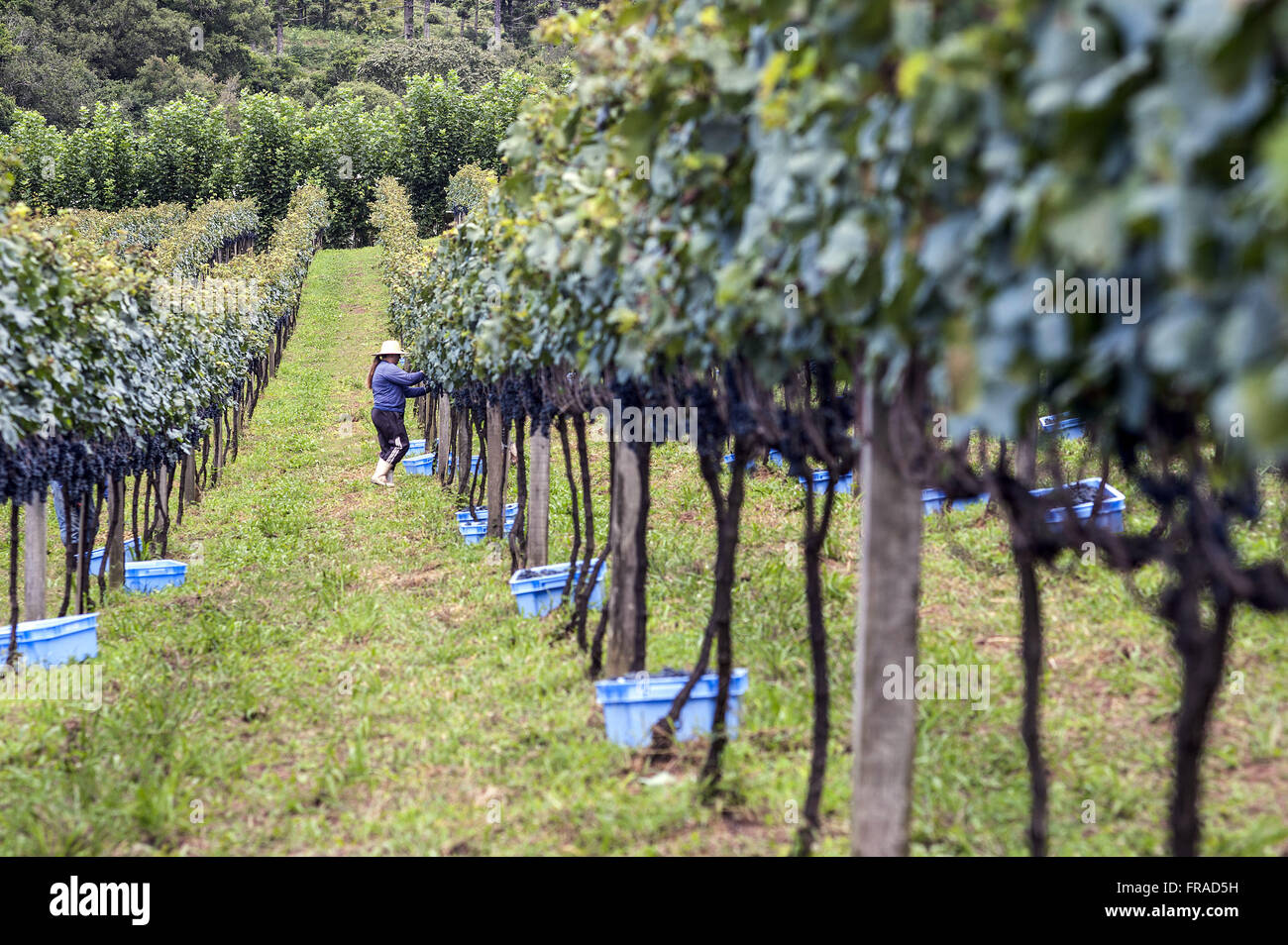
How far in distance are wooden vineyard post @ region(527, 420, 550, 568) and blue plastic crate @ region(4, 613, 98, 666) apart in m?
3.27

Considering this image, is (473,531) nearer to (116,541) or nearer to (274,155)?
(116,541)

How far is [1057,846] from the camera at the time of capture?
165 inches

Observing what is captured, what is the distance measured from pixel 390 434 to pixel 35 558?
22.2 feet

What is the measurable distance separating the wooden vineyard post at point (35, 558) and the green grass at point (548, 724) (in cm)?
55

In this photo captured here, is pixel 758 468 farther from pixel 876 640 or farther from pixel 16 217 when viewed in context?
pixel 876 640

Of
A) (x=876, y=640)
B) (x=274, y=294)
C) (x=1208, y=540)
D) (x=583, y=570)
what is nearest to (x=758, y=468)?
(x=583, y=570)

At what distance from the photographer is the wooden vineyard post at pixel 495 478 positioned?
10.7 meters
